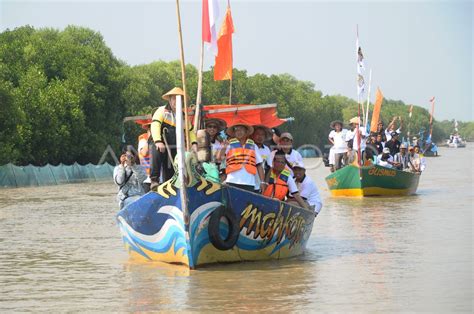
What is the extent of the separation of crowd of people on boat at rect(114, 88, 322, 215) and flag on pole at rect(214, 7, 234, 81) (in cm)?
73

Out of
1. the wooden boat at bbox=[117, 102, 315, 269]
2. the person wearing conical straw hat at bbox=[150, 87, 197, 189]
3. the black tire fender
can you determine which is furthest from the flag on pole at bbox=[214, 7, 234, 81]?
the black tire fender

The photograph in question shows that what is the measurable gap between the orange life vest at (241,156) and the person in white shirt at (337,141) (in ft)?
40.7

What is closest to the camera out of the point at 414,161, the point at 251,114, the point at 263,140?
the point at 263,140

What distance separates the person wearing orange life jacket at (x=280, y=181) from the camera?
13055 mm

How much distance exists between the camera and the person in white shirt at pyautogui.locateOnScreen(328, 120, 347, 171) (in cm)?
2491

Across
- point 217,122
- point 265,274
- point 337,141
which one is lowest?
point 265,274

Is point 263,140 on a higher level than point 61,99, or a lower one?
lower

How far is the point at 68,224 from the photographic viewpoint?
19.8m

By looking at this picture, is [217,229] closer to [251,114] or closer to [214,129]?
[214,129]

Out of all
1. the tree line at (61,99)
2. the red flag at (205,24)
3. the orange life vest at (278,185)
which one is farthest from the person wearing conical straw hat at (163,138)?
the tree line at (61,99)

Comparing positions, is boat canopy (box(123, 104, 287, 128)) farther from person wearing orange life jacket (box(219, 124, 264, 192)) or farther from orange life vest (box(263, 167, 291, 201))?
person wearing orange life jacket (box(219, 124, 264, 192))

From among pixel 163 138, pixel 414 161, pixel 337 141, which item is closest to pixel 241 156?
pixel 163 138

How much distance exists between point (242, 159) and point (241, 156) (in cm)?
4

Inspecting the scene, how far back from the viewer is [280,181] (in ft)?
43.1
